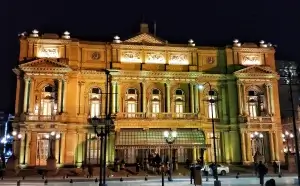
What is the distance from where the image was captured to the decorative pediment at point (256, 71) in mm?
44969

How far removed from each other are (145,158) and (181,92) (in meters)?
10.1

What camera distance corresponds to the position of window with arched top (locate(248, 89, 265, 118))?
45.7 meters

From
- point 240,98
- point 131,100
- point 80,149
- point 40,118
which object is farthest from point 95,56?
point 240,98

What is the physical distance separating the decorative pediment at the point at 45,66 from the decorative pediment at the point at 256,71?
22175mm

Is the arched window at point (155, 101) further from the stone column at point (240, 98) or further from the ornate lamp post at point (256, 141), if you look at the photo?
the ornate lamp post at point (256, 141)

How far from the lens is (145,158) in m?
40.1

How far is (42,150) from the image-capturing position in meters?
39.8

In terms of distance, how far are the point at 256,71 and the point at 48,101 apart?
27081mm

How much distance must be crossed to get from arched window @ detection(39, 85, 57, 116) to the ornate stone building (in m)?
0.12

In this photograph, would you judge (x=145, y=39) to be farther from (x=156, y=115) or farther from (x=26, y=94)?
(x=26, y=94)

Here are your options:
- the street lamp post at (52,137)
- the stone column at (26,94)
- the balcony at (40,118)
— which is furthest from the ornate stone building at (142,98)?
the street lamp post at (52,137)

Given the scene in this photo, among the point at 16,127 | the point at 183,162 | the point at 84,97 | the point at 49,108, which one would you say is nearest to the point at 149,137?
the point at 183,162

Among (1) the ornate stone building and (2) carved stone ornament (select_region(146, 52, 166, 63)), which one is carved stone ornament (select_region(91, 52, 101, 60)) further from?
(2) carved stone ornament (select_region(146, 52, 166, 63))

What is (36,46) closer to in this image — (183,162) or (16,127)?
(16,127)
